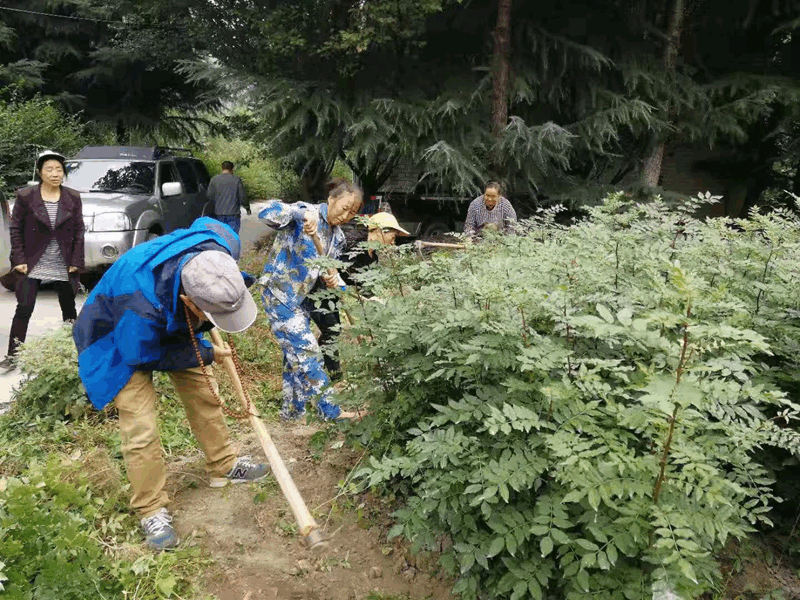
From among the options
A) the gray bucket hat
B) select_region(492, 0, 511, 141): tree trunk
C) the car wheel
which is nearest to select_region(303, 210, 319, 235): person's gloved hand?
the gray bucket hat

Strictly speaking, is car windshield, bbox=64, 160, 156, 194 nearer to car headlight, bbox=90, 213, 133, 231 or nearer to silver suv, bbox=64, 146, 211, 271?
silver suv, bbox=64, 146, 211, 271

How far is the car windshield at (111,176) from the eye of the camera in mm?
9281

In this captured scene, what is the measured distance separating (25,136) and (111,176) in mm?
6574

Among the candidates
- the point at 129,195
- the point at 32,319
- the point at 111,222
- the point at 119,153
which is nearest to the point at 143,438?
the point at 32,319

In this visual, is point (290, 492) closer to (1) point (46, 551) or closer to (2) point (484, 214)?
(1) point (46, 551)

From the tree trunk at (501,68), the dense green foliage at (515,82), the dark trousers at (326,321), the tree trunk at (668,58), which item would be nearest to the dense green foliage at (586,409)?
the dark trousers at (326,321)

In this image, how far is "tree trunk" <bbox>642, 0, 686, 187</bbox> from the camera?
34.2ft

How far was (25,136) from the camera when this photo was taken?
1417 centimetres

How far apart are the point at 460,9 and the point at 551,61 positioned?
1.82m

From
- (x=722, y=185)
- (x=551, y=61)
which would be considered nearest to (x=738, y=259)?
(x=551, y=61)

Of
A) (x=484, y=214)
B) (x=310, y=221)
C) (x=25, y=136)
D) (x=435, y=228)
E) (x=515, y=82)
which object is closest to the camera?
(x=310, y=221)

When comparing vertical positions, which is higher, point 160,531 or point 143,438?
point 143,438

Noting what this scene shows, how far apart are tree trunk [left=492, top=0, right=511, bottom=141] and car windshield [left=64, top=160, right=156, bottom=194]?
227 inches

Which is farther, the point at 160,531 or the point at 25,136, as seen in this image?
the point at 25,136
